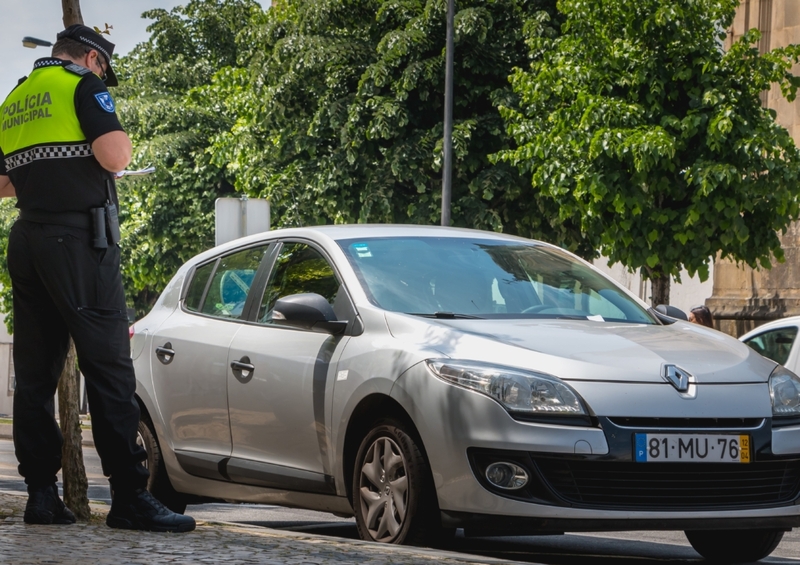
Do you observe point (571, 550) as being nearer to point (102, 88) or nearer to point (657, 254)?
point (102, 88)

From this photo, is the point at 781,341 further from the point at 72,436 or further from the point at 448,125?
the point at 448,125

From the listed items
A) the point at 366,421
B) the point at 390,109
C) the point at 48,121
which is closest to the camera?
the point at 48,121

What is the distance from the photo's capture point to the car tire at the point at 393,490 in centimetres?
579

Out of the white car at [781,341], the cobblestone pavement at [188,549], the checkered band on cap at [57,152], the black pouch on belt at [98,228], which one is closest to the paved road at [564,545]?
the cobblestone pavement at [188,549]

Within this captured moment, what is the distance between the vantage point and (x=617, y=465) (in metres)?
5.56

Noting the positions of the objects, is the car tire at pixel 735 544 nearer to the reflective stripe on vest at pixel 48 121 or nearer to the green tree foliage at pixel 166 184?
the reflective stripe on vest at pixel 48 121

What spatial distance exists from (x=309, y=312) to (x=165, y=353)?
1.43m

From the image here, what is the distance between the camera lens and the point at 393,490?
594 cm

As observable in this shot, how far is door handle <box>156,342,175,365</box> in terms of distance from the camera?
7.52m

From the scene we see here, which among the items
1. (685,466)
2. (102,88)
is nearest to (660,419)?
(685,466)

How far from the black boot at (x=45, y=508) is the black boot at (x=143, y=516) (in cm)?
27

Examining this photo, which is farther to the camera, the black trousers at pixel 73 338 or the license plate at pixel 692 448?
the license plate at pixel 692 448

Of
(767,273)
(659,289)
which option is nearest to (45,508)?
(659,289)

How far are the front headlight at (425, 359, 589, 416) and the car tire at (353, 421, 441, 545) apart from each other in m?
0.40
